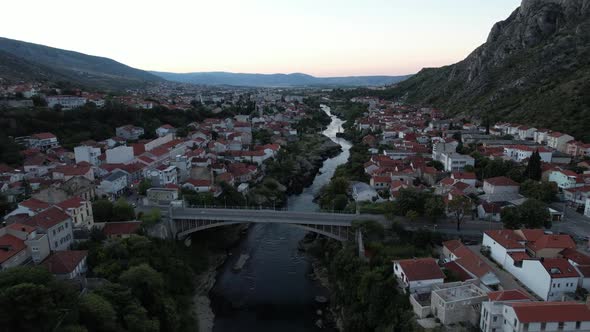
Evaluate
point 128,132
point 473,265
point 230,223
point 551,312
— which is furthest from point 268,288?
point 128,132

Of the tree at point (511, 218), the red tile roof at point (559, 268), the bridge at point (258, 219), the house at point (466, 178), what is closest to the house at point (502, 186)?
the house at point (466, 178)

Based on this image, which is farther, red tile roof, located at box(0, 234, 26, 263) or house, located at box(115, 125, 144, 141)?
house, located at box(115, 125, 144, 141)

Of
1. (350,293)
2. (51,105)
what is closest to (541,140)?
(350,293)

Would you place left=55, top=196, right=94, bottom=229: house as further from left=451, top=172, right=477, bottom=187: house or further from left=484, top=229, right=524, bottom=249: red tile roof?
left=451, top=172, right=477, bottom=187: house

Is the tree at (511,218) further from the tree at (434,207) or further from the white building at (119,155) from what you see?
the white building at (119,155)

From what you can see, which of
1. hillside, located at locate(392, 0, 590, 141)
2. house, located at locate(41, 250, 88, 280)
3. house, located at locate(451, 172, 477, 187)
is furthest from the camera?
hillside, located at locate(392, 0, 590, 141)

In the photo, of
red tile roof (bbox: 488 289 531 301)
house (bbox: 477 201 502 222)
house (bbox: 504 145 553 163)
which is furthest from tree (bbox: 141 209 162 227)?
house (bbox: 504 145 553 163)

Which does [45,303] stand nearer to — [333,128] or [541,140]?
[541,140]
